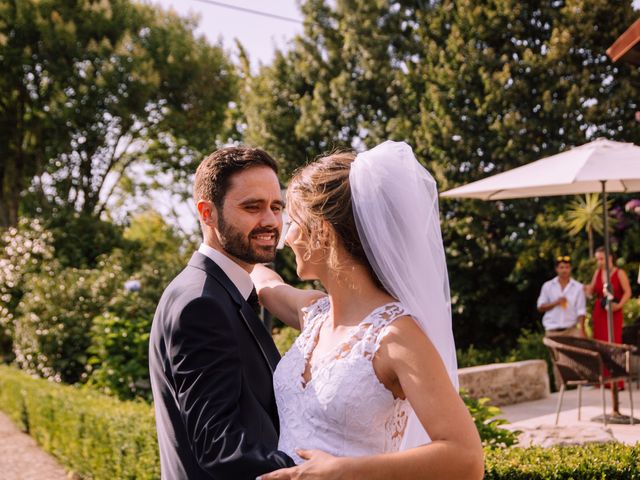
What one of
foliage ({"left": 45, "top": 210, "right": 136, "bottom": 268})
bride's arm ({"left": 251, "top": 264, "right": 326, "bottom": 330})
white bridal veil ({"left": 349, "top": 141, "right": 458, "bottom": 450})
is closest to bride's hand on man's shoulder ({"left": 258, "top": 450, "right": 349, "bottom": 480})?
white bridal veil ({"left": 349, "top": 141, "right": 458, "bottom": 450})

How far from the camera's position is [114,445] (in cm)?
618

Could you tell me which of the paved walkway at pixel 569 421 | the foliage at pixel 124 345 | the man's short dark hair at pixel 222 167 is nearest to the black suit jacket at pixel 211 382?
the man's short dark hair at pixel 222 167

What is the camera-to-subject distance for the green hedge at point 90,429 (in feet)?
18.7

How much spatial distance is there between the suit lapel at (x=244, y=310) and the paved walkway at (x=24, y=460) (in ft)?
20.3

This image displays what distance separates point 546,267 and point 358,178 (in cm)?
1349

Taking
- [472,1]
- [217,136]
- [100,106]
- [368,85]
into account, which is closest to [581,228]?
[472,1]

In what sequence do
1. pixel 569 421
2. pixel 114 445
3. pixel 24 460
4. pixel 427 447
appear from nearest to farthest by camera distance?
pixel 427 447 → pixel 114 445 → pixel 569 421 → pixel 24 460

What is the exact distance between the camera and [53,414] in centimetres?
830

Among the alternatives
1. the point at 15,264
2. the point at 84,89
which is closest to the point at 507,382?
the point at 15,264

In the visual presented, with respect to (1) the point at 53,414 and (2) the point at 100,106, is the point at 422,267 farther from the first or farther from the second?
(2) the point at 100,106

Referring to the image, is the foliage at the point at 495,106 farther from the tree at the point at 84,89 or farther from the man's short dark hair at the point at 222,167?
the man's short dark hair at the point at 222,167

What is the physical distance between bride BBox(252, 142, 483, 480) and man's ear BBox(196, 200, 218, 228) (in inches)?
13.1

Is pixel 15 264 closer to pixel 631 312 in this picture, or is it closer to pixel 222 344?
pixel 631 312

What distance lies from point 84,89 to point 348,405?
21118 millimetres
